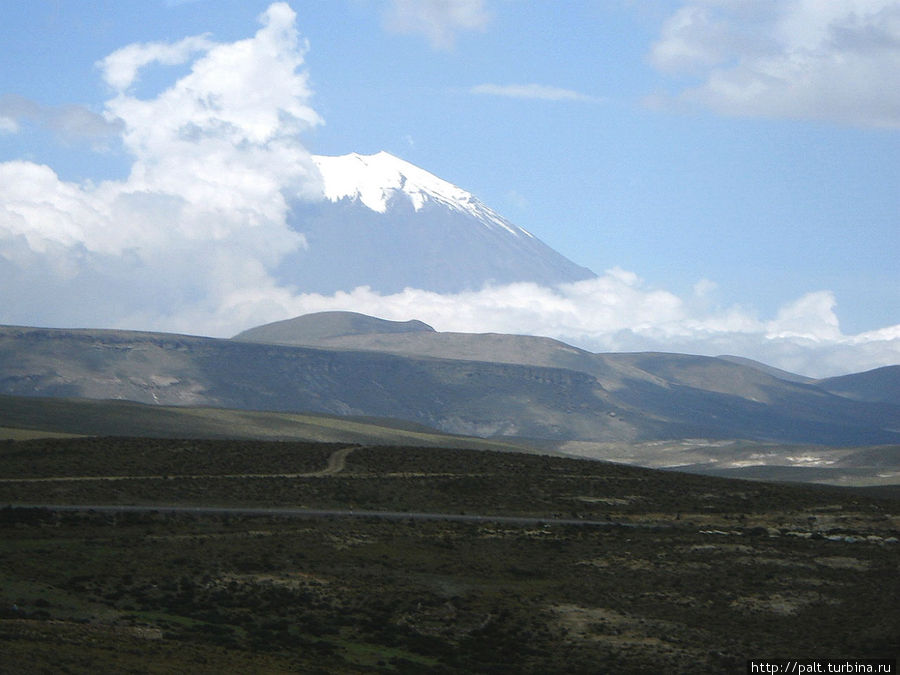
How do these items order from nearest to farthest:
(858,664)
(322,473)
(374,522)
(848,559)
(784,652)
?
(858,664)
(784,652)
(848,559)
(374,522)
(322,473)

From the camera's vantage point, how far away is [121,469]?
6700cm

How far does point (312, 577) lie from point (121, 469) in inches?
1131

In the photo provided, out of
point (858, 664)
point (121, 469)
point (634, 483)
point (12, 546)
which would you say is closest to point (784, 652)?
point (858, 664)

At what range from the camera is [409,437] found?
536ft

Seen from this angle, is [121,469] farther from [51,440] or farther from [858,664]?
[858,664]

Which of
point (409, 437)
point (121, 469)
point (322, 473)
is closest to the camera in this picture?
point (121, 469)

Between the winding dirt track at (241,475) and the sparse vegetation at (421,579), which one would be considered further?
the winding dirt track at (241,475)

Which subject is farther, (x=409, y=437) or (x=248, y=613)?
(x=409, y=437)

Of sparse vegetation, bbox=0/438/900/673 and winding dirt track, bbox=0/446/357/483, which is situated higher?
winding dirt track, bbox=0/446/357/483

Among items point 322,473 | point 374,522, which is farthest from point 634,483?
point 374,522

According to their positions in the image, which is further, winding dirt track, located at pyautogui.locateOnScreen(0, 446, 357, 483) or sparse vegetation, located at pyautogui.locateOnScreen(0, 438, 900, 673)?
winding dirt track, located at pyautogui.locateOnScreen(0, 446, 357, 483)

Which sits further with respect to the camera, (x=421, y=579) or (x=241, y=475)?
(x=241, y=475)

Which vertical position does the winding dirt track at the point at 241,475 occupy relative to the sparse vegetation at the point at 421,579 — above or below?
above

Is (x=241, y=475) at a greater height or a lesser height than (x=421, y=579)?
greater
